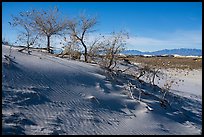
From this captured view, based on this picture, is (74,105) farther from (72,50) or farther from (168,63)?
(168,63)

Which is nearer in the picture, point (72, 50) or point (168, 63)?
point (72, 50)

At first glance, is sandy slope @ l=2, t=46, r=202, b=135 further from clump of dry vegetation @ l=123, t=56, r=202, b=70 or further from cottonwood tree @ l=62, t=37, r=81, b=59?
clump of dry vegetation @ l=123, t=56, r=202, b=70

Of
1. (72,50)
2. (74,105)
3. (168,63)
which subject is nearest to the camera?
(74,105)

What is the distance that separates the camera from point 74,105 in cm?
839

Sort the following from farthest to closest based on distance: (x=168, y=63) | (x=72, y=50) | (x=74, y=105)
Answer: (x=168, y=63), (x=72, y=50), (x=74, y=105)

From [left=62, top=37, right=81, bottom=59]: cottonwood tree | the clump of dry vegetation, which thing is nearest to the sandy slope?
[left=62, top=37, right=81, bottom=59]: cottonwood tree

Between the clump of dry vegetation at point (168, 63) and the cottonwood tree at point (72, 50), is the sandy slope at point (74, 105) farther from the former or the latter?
the clump of dry vegetation at point (168, 63)

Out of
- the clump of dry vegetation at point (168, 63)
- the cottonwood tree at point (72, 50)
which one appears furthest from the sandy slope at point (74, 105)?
the clump of dry vegetation at point (168, 63)

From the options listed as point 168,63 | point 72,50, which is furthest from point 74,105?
point 168,63

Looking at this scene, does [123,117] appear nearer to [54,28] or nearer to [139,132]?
[139,132]

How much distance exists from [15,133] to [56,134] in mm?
800

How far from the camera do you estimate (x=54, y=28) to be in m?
17.7

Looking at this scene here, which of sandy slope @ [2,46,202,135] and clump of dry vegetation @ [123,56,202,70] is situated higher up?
sandy slope @ [2,46,202,135]

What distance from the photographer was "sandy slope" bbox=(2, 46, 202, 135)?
282 inches
